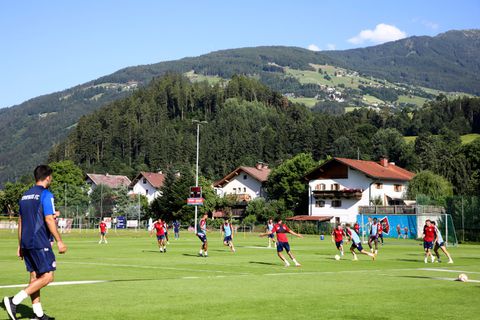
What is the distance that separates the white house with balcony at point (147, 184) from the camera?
142 metres

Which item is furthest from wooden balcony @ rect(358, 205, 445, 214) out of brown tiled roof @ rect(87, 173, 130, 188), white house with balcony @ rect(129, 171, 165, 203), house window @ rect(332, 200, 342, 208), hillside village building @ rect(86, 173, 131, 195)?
brown tiled roof @ rect(87, 173, 130, 188)

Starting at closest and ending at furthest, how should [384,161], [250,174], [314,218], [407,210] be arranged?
[407,210], [314,218], [384,161], [250,174]

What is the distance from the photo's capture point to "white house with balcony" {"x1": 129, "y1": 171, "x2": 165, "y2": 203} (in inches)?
5610

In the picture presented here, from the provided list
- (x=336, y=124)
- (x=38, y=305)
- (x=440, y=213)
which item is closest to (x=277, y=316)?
(x=38, y=305)

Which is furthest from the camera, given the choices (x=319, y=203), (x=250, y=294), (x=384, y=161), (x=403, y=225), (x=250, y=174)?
(x=250, y=174)

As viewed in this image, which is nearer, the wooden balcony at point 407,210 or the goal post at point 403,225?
the wooden balcony at point 407,210

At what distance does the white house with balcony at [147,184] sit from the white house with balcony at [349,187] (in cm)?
4929

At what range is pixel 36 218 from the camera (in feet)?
33.9

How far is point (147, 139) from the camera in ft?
629

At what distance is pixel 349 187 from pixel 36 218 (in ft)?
296

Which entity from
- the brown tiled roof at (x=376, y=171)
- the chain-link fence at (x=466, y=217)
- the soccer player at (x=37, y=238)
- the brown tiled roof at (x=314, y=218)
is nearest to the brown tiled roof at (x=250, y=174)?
the brown tiled roof at (x=314, y=218)

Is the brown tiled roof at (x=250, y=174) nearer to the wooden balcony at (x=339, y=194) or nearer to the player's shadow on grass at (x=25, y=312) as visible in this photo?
the wooden balcony at (x=339, y=194)

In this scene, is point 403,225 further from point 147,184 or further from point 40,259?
point 147,184

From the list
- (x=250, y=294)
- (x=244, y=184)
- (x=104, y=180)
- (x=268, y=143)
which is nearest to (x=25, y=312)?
(x=250, y=294)
